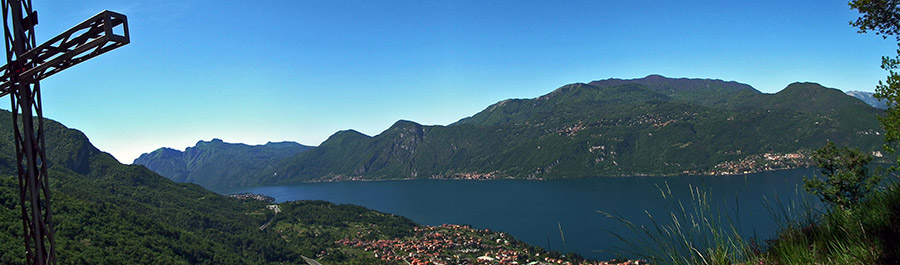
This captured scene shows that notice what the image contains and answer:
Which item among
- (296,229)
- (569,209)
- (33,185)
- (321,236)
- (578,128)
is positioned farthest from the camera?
(578,128)

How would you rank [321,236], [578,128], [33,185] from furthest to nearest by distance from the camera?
[578,128], [321,236], [33,185]

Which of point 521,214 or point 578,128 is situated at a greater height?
point 578,128

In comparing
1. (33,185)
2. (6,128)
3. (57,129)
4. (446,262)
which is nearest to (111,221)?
(446,262)

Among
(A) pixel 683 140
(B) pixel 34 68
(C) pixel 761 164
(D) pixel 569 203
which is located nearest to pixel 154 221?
(B) pixel 34 68

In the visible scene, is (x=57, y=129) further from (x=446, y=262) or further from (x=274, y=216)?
(x=446, y=262)

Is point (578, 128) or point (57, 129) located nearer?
point (57, 129)

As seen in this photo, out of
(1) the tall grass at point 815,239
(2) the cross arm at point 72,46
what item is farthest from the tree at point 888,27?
(2) the cross arm at point 72,46

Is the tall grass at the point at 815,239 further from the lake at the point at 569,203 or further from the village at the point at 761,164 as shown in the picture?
the village at the point at 761,164
